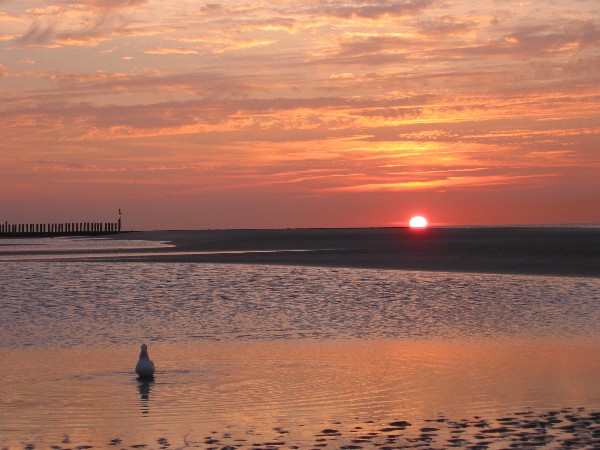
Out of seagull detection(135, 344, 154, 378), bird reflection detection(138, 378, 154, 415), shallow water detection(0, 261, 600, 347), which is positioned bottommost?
bird reflection detection(138, 378, 154, 415)

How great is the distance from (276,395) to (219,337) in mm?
8142

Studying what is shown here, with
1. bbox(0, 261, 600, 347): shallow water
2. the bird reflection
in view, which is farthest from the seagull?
bbox(0, 261, 600, 347): shallow water

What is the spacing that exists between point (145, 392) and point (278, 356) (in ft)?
15.7

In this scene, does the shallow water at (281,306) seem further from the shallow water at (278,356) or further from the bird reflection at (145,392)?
the bird reflection at (145,392)

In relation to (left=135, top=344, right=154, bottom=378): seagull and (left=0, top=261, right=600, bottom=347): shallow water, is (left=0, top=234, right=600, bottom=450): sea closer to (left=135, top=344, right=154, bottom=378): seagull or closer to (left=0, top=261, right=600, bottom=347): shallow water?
(left=0, top=261, right=600, bottom=347): shallow water

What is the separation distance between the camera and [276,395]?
1548 cm

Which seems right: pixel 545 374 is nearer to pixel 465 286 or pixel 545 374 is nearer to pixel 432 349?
pixel 432 349

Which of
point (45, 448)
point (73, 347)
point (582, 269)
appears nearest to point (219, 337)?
point (73, 347)

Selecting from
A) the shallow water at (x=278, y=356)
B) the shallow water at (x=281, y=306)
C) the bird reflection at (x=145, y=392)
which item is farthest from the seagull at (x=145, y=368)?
the shallow water at (x=281, y=306)

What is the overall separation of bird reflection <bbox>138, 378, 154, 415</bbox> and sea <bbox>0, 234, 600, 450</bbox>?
0.04m

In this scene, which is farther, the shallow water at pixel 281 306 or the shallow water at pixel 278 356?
the shallow water at pixel 281 306

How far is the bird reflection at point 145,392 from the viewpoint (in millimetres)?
14419

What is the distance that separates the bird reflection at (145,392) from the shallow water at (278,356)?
0.17 feet

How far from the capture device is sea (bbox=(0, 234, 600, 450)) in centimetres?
1329
